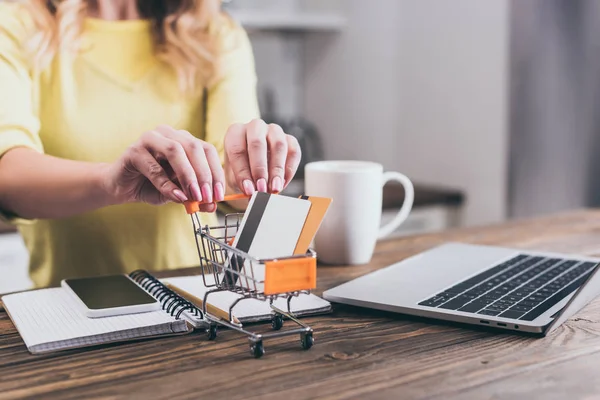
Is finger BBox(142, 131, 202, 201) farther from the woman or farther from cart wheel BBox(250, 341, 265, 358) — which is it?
the woman

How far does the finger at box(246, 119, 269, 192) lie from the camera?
2.78 ft

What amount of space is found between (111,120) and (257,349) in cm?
79

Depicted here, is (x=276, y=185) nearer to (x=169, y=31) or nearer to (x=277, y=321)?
(x=277, y=321)

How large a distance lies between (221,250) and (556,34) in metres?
1.80

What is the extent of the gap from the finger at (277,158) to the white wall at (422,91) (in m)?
1.53

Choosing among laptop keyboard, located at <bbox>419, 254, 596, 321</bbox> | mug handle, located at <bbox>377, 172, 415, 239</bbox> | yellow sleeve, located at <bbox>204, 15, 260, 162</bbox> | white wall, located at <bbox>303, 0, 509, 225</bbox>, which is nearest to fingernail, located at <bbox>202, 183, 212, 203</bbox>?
laptop keyboard, located at <bbox>419, 254, 596, 321</bbox>

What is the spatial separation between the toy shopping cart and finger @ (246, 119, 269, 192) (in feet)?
0.19

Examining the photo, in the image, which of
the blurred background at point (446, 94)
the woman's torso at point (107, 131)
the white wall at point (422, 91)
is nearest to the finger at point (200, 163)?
the woman's torso at point (107, 131)

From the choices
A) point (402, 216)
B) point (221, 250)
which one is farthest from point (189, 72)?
point (221, 250)

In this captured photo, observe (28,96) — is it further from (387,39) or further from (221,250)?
(387,39)

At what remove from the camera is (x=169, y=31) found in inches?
54.4

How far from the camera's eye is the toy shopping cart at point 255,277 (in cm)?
67

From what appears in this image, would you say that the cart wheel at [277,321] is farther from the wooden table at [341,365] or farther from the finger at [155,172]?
the finger at [155,172]

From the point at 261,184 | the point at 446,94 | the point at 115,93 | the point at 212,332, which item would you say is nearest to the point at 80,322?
the point at 212,332
